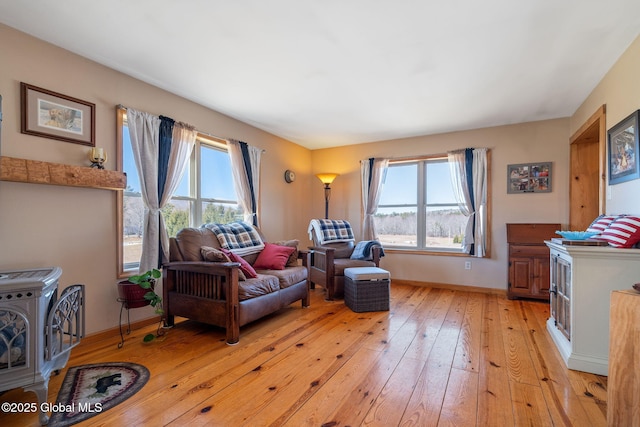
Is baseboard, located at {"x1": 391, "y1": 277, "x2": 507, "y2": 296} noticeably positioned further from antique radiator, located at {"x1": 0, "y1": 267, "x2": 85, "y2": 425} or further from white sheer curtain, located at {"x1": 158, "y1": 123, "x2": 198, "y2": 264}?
antique radiator, located at {"x1": 0, "y1": 267, "x2": 85, "y2": 425}

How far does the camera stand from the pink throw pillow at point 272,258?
326cm

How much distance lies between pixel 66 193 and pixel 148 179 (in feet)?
2.05

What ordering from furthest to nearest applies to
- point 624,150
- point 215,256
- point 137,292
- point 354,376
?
point 215,256, point 137,292, point 624,150, point 354,376

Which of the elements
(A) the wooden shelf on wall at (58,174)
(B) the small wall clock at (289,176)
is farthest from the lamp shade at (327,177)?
(A) the wooden shelf on wall at (58,174)

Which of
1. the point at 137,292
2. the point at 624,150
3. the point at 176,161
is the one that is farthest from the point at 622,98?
the point at 137,292

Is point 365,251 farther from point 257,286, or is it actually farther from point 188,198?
point 188,198

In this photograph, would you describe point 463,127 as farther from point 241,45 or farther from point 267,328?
point 267,328

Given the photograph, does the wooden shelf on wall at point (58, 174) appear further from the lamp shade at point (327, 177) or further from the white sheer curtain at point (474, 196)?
the white sheer curtain at point (474, 196)

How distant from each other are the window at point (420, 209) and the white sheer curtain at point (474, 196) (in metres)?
0.20

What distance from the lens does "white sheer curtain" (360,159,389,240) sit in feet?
15.6

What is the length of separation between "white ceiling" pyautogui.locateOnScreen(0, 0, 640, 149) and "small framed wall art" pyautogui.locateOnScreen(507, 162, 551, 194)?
76 cm

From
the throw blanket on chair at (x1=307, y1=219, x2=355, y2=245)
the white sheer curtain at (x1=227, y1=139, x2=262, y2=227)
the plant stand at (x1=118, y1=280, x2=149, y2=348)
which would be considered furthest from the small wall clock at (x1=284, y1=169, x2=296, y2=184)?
the plant stand at (x1=118, y1=280, x2=149, y2=348)

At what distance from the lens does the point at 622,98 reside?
2322mm

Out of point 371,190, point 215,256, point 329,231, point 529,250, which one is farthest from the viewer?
point 371,190
